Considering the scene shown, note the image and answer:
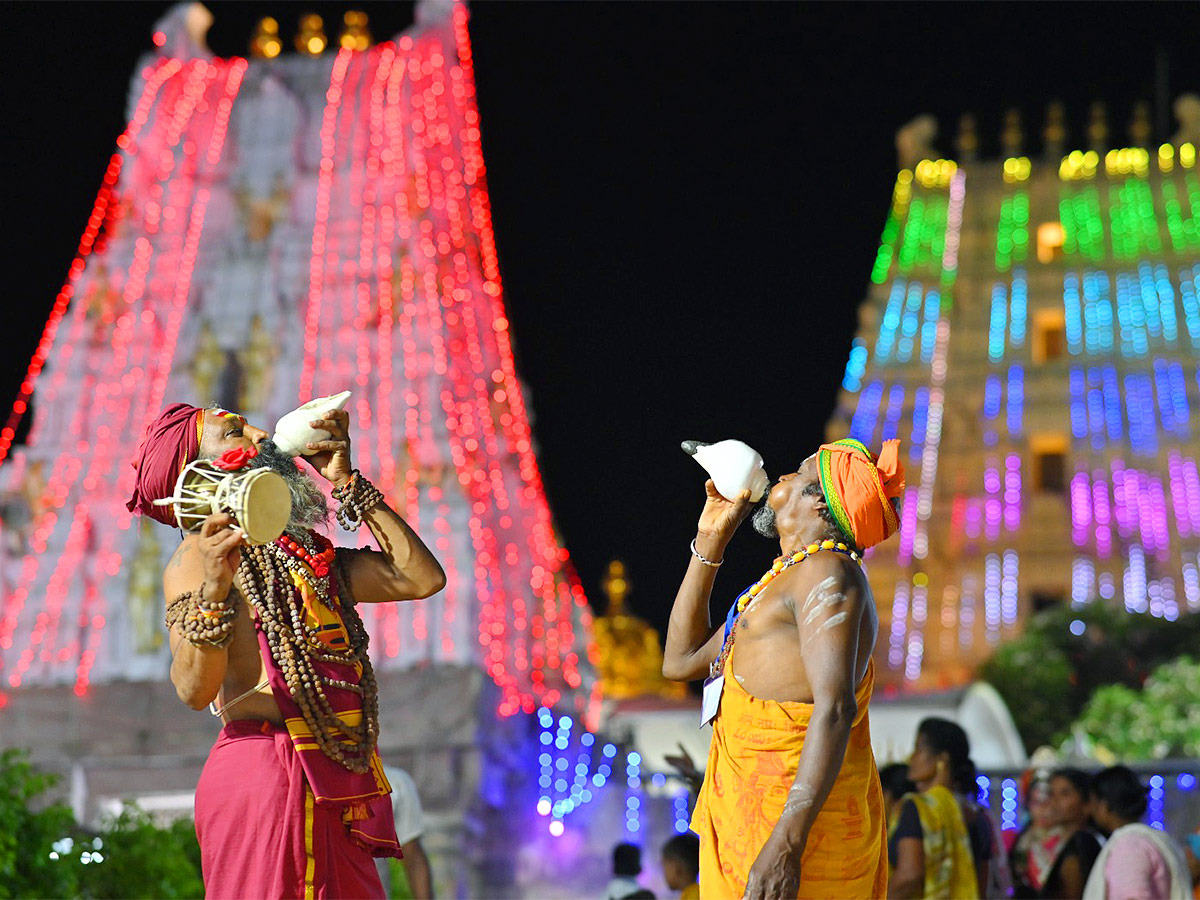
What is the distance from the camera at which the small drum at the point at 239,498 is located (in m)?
3.45

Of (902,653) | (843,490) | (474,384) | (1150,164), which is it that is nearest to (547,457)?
(902,653)

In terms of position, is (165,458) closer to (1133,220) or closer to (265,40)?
(265,40)

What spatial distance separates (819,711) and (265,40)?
1698cm

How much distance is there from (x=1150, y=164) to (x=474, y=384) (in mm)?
17035

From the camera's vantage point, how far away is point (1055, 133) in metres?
30.9

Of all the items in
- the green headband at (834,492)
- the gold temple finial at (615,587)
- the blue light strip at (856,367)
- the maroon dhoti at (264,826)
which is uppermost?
the blue light strip at (856,367)

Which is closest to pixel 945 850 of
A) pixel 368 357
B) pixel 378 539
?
pixel 378 539

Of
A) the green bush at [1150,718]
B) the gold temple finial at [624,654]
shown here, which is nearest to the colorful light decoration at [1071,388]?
the gold temple finial at [624,654]

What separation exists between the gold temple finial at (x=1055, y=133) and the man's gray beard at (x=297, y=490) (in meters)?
28.7

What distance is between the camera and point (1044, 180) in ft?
101

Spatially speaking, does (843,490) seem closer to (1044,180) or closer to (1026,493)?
(1026,493)

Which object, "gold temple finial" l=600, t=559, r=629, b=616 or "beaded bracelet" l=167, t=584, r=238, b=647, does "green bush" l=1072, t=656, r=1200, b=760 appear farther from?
"beaded bracelet" l=167, t=584, r=238, b=647

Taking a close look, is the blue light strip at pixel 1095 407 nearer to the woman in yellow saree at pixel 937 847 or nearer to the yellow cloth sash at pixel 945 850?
the woman in yellow saree at pixel 937 847

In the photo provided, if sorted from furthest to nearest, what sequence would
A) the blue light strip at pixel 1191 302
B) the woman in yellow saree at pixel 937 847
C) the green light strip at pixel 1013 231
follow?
the green light strip at pixel 1013 231
the blue light strip at pixel 1191 302
the woman in yellow saree at pixel 937 847
